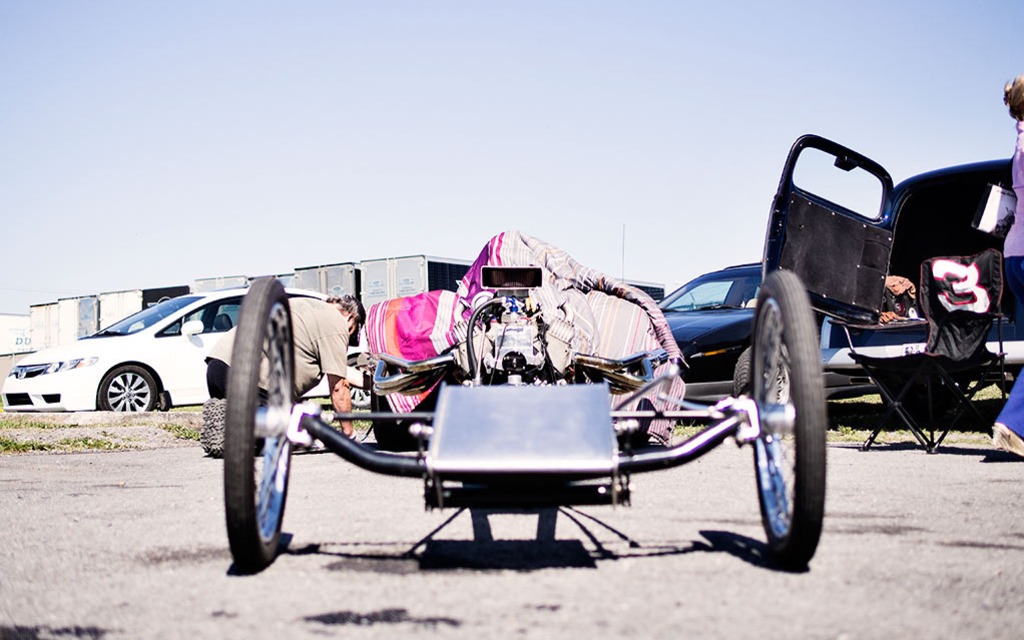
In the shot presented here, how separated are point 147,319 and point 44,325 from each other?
21189 mm

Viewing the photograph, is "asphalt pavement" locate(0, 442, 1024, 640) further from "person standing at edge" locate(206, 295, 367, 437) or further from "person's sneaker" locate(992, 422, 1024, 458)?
"person standing at edge" locate(206, 295, 367, 437)

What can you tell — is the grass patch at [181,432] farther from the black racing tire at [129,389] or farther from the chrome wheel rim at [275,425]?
the chrome wheel rim at [275,425]

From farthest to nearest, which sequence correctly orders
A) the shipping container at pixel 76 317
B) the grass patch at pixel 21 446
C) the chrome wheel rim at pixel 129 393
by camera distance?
the shipping container at pixel 76 317
the chrome wheel rim at pixel 129 393
the grass patch at pixel 21 446

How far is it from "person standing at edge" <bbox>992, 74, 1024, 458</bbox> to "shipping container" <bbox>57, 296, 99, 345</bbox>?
1111 inches

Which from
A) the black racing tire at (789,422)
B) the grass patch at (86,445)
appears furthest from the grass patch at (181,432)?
the black racing tire at (789,422)

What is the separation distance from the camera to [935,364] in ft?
23.8

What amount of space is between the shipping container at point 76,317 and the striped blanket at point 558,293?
25200 millimetres

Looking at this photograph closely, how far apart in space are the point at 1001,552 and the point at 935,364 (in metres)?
4.05

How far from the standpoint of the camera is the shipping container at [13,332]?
42938 mm

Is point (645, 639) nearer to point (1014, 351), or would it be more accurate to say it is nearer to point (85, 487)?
point (85, 487)

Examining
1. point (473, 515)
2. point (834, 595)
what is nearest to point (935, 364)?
point (473, 515)

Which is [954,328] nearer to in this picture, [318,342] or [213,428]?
[318,342]

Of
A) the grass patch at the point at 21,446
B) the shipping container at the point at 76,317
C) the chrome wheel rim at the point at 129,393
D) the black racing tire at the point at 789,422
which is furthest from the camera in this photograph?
the shipping container at the point at 76,317

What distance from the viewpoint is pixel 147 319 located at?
1265 cm
